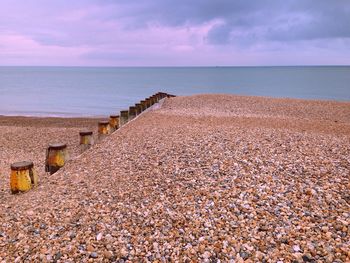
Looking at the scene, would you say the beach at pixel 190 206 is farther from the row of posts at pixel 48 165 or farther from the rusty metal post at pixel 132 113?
the rusty metal post at pixel 132 113

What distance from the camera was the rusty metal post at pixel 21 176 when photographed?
5746 millimetres

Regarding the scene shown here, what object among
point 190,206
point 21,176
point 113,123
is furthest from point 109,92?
point 190,206

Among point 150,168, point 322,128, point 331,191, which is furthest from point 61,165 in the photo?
point 322,128

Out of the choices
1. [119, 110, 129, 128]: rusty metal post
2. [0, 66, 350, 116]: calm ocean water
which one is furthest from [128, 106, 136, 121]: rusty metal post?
[0, 66, 350, 116]: calm ocean water

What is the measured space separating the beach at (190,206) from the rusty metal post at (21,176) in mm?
152

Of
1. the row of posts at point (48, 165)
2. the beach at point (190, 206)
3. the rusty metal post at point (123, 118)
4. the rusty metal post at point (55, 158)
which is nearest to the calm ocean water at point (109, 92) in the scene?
the rusty metal post at point (123, 118)

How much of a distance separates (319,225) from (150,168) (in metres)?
3.32

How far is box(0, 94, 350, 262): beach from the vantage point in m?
3.78

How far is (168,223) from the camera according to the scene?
14.1ft

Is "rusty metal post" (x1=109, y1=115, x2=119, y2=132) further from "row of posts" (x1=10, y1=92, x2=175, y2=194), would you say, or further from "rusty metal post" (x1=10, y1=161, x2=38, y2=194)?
"rusty metal post" (x1=10, y1=161, x2=38, y2=194)

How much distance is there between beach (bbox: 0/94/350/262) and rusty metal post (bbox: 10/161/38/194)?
0.15 meters

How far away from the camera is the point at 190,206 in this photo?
466 cm

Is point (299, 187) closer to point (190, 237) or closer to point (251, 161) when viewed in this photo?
point (251, 161)

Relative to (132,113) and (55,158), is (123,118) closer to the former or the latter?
(132,113)
